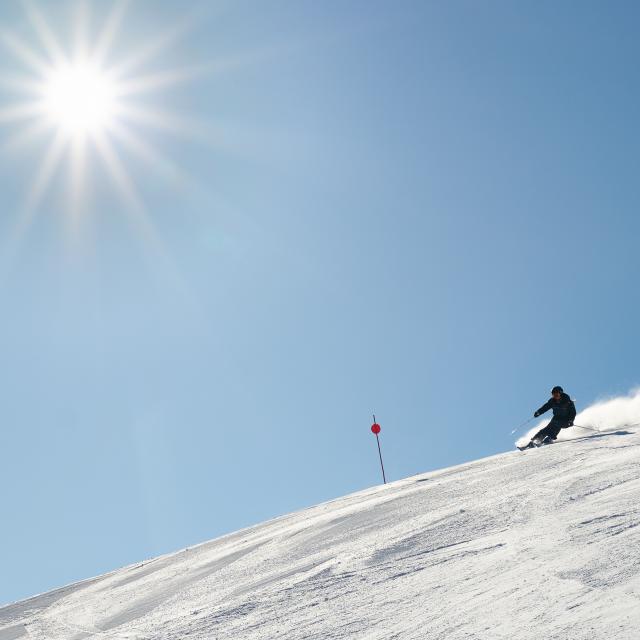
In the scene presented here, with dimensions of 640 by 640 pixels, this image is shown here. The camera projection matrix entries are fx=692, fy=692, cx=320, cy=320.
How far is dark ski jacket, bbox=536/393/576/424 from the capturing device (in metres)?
17.2

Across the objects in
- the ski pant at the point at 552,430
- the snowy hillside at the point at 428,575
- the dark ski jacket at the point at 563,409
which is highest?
the dark ski jacket at the point at 563,409

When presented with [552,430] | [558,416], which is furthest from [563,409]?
[552,430]

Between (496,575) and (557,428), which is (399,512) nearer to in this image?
(496,575)

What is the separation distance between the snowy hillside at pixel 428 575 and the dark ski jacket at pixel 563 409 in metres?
5.03

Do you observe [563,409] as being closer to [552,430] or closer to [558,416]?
[558,416]

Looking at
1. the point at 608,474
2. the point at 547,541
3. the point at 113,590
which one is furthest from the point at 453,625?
the point at 113,590

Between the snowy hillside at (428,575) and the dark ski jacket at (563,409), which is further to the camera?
the dark ski jacket at (563,409)

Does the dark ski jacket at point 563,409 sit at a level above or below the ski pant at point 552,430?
above

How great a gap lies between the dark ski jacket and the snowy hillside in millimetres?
5033

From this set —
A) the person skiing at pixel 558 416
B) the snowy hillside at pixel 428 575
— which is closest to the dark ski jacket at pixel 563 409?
the person skiing at pixel 558 416

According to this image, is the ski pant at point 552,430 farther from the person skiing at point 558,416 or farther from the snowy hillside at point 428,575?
the snowy hillside at point 428,575

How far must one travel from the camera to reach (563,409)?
682 inches

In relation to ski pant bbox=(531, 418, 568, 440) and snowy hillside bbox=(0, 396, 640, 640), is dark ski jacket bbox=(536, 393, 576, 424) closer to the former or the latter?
ski pant bbox=(531, 418, 568, 440)

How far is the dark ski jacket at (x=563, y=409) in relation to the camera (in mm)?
17234
